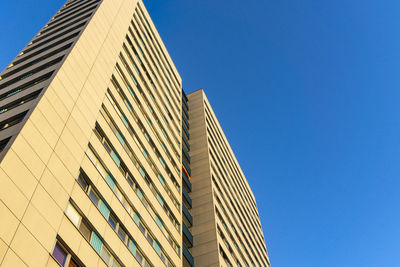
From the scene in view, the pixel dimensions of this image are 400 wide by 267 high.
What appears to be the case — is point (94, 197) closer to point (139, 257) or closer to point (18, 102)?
point (139, 257)

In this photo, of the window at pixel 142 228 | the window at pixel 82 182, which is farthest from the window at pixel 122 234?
the window at pixel 82 182

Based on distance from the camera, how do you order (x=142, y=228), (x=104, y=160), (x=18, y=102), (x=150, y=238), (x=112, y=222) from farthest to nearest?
1. (x=150, y=238)
2. (x=142, y=228)
3. (x=104, y=160)
4. (x=18, y=102)
5. (x=112, y=222)

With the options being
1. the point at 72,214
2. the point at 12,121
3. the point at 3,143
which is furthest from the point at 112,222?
the point at 12,121

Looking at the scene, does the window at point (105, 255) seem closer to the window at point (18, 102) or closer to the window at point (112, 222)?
the window at point (112, 222)

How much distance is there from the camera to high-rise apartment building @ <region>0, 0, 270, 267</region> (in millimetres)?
17562

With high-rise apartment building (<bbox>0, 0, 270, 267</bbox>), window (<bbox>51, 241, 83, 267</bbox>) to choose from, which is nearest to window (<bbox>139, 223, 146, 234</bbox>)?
high-rise apartment building (<bbox>0, 0, 270, 267</bbox>)

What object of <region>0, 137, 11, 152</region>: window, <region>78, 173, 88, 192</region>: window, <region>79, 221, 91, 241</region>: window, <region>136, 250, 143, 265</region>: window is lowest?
<region>79, 221, 91, 241</region>: window

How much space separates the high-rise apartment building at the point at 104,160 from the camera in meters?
17.6

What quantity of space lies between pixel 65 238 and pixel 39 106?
7.12 meters

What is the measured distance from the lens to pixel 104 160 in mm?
24922

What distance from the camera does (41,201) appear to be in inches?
688

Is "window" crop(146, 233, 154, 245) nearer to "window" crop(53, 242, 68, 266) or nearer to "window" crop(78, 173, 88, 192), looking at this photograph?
"window" crop(78, 173, 88, 192)

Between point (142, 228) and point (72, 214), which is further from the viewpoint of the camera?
point (142, 228)

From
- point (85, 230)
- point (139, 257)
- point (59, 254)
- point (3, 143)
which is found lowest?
point (59, 254)
